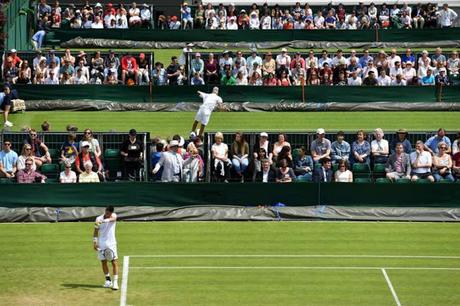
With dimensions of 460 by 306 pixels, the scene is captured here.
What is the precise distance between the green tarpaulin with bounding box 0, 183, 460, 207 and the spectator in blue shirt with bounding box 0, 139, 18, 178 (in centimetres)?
130

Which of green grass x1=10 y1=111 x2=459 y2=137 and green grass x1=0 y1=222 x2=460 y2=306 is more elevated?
green grass x1=10 y1=111 x2=459 y2=137

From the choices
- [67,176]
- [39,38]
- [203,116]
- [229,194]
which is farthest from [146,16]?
[229,194]

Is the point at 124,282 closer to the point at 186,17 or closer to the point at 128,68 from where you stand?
the point at 128,68

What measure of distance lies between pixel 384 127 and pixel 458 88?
→ 15.7 ft

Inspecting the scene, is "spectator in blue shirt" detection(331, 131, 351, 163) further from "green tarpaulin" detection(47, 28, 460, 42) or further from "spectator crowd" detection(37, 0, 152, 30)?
"spectator crowd" detection(37, 0, 152, 30)

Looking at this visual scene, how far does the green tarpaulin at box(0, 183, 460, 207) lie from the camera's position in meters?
28.1

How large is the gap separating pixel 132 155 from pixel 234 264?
6.68 meters

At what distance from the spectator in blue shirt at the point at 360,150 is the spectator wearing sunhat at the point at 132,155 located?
18.7ft

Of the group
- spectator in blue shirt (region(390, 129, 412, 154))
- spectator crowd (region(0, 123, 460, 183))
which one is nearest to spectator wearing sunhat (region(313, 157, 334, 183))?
spectator crowd (region(0, 123, 460, 183))

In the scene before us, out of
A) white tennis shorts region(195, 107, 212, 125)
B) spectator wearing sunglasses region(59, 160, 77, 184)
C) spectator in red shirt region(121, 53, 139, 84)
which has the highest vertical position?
spectator in red shirt region(121, 53, 139, 84)

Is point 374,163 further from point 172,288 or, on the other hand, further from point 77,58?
point 77,58

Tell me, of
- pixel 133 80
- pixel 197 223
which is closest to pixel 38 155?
pixel 197 223

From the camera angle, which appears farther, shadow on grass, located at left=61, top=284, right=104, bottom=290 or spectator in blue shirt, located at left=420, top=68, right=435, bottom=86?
spectator in blue shirt, located at left=420, top=68, right=435, bottom=86

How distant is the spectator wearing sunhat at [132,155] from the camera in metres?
30.0
